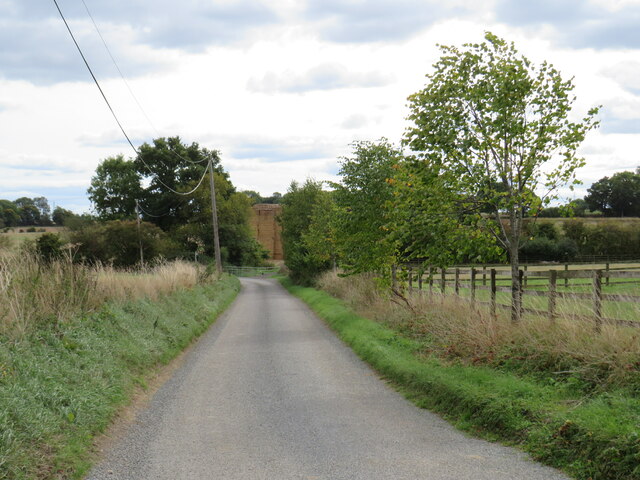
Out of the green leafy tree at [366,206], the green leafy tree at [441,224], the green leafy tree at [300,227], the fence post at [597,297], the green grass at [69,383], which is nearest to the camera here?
the green grass at [69,383]

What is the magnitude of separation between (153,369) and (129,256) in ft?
118

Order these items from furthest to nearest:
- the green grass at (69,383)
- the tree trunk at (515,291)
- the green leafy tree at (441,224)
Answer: the tree trunk at (515,291) → the green leafy tree at (441,224) → the green grass at (69,383)

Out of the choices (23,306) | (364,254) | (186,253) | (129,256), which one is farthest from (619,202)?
(23,306)

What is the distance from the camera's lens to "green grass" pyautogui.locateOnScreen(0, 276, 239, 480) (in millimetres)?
5609

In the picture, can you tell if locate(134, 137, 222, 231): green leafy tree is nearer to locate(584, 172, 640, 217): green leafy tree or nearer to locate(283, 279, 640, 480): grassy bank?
locate(584, 172, 640, 217): green leafy tree

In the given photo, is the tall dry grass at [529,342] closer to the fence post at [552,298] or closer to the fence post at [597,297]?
the fence post at [552,298]

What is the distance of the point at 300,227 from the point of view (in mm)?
47344

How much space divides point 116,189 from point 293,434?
7445 centimetres

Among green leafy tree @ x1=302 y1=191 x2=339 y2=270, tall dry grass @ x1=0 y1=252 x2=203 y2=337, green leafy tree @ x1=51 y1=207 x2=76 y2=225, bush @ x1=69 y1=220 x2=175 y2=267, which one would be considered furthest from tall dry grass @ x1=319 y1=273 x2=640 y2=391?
green leafy tree @ x1=51 y1=207 x2=76 y2=225

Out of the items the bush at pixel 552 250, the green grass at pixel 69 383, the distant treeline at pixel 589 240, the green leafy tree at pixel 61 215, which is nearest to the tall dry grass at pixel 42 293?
the green grass at pixel 69 383

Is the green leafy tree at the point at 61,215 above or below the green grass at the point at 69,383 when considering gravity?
above

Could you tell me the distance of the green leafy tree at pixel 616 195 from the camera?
66.2 m

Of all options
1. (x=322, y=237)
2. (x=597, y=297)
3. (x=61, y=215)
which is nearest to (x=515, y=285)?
(x=597, y=297)

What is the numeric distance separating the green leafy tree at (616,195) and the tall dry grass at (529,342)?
60691mm
